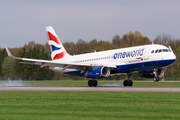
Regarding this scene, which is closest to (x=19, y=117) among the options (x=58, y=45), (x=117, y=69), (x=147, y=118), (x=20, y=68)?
(x=147, y=118)

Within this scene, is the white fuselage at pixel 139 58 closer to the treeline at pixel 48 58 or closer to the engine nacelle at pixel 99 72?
the engine nacelle at pixel 99 72

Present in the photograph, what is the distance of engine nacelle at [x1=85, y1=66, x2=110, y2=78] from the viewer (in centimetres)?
3822

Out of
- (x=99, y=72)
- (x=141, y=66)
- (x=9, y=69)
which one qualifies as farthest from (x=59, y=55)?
(x=9, y=69)

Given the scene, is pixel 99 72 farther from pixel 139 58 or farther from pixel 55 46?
pixel 55 46

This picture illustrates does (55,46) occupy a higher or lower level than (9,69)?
higher

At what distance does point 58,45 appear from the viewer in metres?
50.5

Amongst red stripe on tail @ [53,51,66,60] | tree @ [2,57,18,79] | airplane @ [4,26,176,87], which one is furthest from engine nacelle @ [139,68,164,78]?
tree @ [2,57,18,79]

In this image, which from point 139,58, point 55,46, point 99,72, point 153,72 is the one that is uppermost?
point 55,46

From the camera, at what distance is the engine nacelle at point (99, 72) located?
38.2 metres

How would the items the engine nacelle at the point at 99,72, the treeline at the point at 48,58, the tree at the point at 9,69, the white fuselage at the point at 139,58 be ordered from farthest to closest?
the tree at the point at 9,69 → the treeline at the point at 48,58 → the engine nacelle at the point at 99,72 → the white fuselage at the point at 139,58

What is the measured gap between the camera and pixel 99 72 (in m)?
38.2

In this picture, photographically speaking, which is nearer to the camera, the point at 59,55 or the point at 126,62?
the point at 126,62

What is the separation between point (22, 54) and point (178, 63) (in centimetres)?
6164

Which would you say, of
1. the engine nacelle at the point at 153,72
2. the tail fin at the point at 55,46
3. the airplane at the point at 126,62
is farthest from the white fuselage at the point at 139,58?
the tail fin at the point at 55,46
